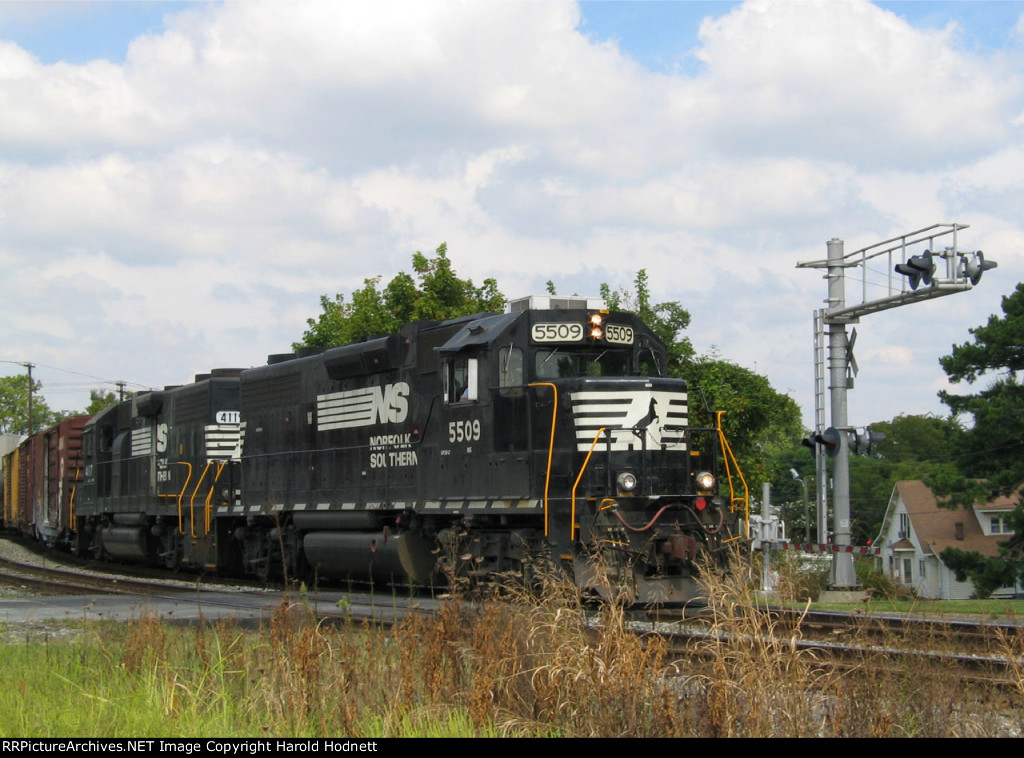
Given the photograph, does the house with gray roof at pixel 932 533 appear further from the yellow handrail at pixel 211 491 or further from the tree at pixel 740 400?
the yellow handrail at pixel 211 491

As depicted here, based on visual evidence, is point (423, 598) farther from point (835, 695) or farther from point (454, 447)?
point (835, 695)

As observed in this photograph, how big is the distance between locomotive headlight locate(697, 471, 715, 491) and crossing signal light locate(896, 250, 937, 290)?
6633 millimetres

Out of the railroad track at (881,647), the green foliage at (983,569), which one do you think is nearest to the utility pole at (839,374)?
the railroad track at (881,647)

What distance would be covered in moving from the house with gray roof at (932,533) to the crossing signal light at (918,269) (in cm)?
4484

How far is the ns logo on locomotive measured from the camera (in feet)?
42.3

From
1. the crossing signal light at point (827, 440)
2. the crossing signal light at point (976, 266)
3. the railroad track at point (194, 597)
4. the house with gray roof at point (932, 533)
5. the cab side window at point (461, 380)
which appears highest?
the crossing signal light at point (976, 266)

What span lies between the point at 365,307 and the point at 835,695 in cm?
2912

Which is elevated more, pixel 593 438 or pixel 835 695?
pixel 593 438

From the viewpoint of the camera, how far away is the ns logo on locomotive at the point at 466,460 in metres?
12.9

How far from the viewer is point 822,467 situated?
1931 centimetres

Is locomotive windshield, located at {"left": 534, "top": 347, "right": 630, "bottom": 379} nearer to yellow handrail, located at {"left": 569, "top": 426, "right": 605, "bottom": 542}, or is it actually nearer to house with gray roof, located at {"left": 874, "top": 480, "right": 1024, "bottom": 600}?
yellow handrail, located at {"left": 569, "top": 426, "right": 605, "bottom": 542}
